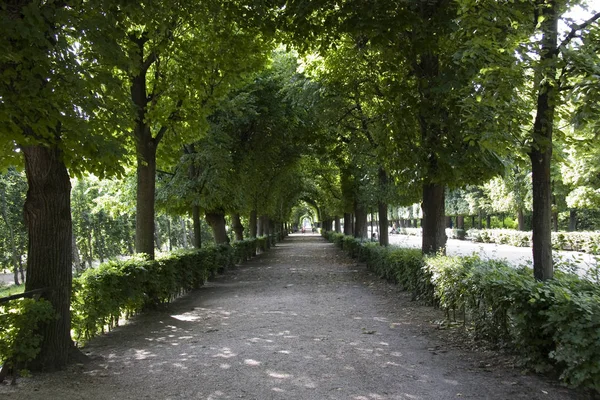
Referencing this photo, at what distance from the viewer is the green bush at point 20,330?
4.79 meters

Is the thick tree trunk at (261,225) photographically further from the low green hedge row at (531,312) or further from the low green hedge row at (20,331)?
the low green hedge row at (20,331)

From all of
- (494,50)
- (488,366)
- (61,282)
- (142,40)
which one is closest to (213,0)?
(142,40)

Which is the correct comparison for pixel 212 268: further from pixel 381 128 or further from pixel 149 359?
pixel 149 359

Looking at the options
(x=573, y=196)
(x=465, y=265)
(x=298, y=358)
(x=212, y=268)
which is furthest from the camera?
(x=573, y=196)

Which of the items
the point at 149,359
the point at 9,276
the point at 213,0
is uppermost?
the point at 213,0

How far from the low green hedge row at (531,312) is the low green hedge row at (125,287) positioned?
560 cm

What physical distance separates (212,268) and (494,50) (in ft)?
42.9

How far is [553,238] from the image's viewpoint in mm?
→ 28078

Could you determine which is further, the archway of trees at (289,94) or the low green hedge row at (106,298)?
the archway of trees at (289,94)

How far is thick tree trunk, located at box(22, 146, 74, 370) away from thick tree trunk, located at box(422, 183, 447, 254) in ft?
24.9

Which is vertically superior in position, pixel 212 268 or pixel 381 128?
pixel 381 128

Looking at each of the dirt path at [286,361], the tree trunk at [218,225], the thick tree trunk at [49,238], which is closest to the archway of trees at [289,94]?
the thick tree trunk at [49,238]

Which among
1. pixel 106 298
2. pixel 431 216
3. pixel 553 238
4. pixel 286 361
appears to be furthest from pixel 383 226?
pixel 553 238

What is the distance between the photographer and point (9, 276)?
170 feet
